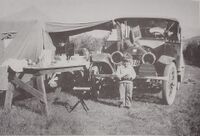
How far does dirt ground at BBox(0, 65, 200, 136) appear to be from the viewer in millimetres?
2160

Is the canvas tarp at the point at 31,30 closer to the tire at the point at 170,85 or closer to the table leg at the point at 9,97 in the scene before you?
the table leg at the point at 9,97

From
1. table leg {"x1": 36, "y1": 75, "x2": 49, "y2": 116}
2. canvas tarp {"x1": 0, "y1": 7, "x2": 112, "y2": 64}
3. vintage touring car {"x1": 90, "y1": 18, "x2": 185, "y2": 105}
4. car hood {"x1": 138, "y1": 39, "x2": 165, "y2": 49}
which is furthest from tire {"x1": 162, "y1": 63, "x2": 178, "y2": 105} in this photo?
table leg {"x1": 36, "y1": 75, "x2": 49, "y2": 116}

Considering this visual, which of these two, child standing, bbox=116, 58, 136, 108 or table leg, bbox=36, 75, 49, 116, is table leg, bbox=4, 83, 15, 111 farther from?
child standing, bbox=116, 58, 136, 108

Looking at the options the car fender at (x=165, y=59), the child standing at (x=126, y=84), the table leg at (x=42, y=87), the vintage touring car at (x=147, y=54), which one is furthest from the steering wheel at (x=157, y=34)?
the table leg at (x=42, y=87)

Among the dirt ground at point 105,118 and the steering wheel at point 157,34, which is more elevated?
the steering wheel at point 157,34

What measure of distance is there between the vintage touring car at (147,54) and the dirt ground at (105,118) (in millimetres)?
120

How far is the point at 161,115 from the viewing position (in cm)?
235

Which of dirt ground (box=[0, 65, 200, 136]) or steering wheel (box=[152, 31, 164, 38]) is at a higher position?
steering wheel (box=[152, 31, 164, 38])

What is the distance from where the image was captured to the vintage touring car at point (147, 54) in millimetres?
2389

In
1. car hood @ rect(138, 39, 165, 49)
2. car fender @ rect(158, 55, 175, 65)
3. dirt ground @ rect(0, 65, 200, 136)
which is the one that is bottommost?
dirt ground @ rect(0, 65, 200, 136)

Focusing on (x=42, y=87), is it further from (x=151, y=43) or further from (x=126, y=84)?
(x=151, y=43)

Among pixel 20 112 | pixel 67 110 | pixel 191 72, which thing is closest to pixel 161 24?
pixel 191 72

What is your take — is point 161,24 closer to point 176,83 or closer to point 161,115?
point 176,83

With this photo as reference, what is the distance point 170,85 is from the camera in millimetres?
2471
